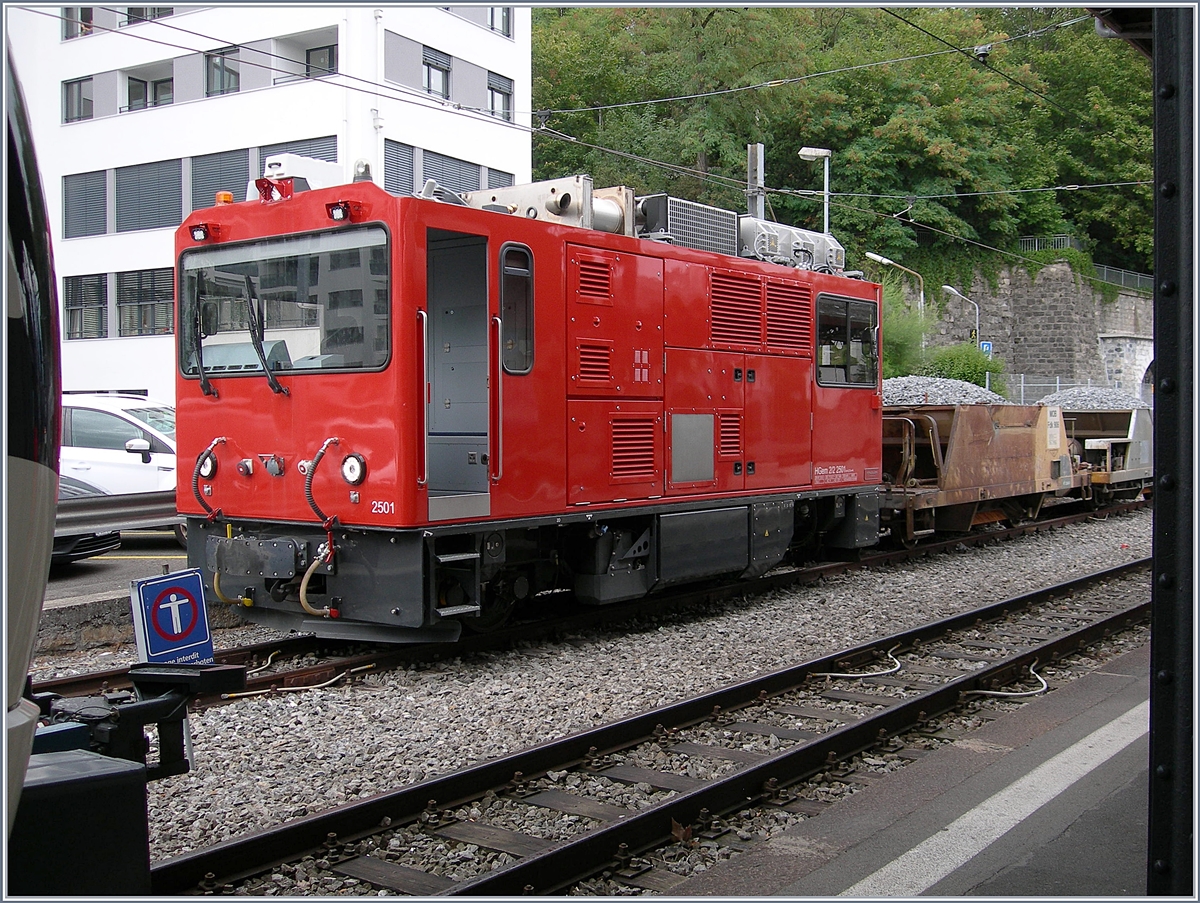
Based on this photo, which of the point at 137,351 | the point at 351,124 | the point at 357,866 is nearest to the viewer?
the point at 357,866

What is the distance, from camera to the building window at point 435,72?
28797mm

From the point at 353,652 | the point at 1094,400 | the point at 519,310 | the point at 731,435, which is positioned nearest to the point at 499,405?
the point at 519,310

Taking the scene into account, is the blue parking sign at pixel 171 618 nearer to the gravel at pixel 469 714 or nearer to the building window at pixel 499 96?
the gravel at pixel 469 714

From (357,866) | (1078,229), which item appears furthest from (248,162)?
(1078,229)

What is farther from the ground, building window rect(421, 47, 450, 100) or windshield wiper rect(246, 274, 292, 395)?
building window rect(421, 47, 450, 100)

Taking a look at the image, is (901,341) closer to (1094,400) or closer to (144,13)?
(1094,400)

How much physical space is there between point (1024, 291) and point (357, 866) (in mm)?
54636

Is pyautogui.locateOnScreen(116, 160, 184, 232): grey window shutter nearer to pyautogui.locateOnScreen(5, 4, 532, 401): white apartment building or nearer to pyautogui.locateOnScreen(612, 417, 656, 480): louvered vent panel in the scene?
pyautogui.locateOnScreen(5, 4, 532, 401): white apartment building

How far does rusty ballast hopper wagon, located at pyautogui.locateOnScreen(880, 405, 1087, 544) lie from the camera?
14695mm

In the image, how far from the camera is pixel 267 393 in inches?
321

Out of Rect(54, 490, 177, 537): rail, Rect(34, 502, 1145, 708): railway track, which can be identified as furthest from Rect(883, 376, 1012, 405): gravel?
Rect(54, 490, 177, 537): rail

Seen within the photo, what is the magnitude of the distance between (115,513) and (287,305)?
5.25 metres

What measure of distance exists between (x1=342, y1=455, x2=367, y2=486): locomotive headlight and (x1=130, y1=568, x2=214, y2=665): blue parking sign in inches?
114

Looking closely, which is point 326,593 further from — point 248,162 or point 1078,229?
point 1078,229
